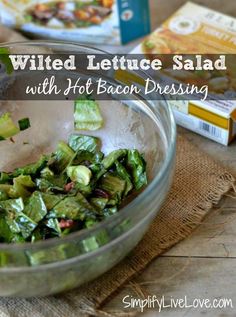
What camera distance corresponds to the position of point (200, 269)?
1.27 metres

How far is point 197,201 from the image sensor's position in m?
1.37

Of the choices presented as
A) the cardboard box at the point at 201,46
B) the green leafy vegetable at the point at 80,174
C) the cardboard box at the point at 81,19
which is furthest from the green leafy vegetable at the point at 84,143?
the cardboard box at the point at 81,19

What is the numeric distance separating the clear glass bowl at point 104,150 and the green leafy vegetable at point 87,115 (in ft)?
0.05

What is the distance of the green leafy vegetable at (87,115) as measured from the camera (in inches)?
57.7

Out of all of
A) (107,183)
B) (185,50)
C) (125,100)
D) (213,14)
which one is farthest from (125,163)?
(213,14)

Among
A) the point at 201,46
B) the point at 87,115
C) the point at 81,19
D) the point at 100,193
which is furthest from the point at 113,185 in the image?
the point at 81,19

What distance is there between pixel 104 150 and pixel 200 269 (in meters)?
0.34

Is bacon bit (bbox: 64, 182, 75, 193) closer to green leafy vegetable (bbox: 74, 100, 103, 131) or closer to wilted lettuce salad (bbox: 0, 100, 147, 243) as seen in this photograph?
wilted lettuce salad (bbox: 0, 100, 147, 243)

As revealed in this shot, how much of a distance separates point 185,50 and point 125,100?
0.24m

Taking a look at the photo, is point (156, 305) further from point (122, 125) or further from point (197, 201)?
point (122, 125)

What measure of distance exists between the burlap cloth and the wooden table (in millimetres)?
17

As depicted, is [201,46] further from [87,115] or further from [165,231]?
[165,231]

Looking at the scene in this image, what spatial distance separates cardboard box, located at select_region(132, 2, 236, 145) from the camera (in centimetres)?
146

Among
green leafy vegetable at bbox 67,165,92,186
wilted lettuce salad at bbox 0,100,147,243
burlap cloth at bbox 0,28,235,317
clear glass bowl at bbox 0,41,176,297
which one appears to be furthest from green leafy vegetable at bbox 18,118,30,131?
burlap cloth at bbox 0,28,235,317
